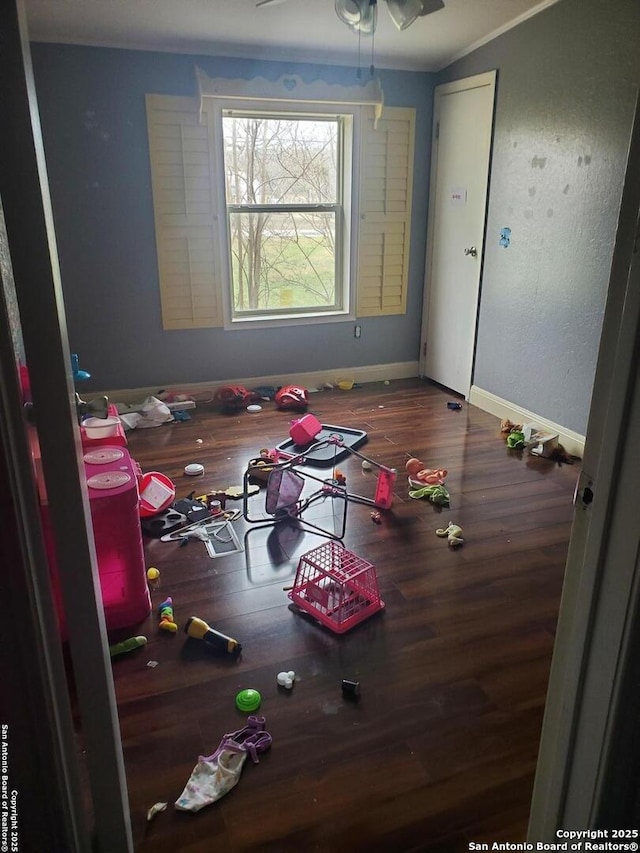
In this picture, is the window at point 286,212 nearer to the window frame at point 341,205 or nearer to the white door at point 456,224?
the window frame at point 341,205

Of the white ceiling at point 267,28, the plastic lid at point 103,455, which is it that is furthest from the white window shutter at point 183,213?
the plastic lid at point 103,455

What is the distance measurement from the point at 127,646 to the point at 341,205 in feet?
11.6

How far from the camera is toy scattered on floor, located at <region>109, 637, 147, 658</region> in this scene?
6.31ft

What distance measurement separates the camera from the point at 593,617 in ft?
2.97

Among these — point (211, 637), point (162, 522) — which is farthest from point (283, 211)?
point (211, 637)

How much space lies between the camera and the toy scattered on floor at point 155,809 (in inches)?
55.8

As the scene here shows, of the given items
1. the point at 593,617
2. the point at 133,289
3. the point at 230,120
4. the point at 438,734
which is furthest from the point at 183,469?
the point at 593,617

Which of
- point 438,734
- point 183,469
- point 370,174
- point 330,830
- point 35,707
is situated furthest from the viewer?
point 370,174

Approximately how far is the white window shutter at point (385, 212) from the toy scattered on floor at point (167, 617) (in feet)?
10.0

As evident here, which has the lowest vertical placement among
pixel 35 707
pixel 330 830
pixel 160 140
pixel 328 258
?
pixel 330 830

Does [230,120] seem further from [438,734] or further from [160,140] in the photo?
[438,734]

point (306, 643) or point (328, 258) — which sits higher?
point (328, 258)

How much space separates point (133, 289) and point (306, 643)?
9.62 feet

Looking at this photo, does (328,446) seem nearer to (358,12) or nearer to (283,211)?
(283,211)
